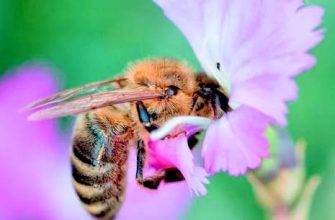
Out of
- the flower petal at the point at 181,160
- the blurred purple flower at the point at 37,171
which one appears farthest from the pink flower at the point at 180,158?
the blurred purple flower at the point at 37,171

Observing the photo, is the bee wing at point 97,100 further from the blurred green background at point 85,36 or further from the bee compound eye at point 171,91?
the blurred green background at point 85,36

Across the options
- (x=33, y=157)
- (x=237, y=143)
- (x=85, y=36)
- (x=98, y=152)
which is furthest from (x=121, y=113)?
(x=85, y=36)

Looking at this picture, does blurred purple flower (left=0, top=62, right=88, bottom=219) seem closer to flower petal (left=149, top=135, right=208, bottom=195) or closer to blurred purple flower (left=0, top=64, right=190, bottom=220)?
blurred purple flower (left=0, top=64, right=190, bottom=220)

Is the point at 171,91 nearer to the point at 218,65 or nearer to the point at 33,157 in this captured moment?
the point at 218,65

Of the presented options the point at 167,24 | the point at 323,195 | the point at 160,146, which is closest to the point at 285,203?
the point at 160,146

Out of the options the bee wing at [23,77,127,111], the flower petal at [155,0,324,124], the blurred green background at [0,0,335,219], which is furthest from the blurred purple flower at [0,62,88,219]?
the flower petal at [155,0,324,124]
